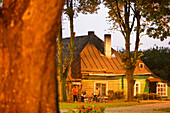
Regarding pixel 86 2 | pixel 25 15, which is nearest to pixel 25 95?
pixel 25 15

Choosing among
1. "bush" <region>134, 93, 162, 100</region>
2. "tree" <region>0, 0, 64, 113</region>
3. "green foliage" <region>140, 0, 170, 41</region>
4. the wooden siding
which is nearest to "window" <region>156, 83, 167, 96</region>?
"bush" <region>134, 93, 162, 100</region>

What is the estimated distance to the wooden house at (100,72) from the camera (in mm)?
40000

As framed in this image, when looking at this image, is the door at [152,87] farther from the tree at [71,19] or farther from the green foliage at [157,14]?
the green foliage at [157,14]

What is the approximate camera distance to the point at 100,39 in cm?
4659

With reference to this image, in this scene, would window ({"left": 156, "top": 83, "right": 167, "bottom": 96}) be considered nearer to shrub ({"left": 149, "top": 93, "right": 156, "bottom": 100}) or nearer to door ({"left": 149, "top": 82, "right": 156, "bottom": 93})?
door ({"left": 149, "top": 82, "right": 156, "bottom": 93})

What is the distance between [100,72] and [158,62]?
990 inches

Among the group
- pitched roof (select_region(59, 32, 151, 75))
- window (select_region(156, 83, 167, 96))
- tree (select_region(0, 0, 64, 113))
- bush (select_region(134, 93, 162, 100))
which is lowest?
bush (select_region(134, 93, 162, 100))

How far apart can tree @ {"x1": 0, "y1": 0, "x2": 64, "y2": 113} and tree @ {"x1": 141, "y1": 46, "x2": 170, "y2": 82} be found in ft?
187

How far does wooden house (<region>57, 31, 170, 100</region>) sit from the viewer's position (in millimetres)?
40000

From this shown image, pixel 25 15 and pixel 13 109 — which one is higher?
pixel 25 15

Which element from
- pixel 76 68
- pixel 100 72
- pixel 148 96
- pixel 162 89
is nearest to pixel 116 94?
pixel 100 72

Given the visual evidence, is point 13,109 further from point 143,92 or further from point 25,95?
point 143,92

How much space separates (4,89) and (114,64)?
1586 inches

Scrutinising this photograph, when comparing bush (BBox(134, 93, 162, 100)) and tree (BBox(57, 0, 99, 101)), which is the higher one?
tree (BBox(57, 0, 99, 101))
